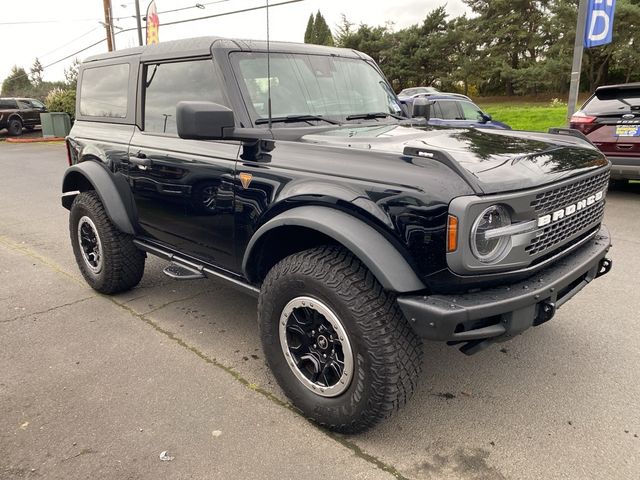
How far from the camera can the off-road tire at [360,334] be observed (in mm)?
2264

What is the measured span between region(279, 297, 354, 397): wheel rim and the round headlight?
27.7 inches

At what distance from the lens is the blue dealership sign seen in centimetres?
1050

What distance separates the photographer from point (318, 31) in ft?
160

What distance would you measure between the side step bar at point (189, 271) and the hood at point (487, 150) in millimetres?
918

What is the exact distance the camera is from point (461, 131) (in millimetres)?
3117

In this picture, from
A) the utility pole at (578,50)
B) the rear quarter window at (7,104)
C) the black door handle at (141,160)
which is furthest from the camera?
the rear quarter window at (7,104)

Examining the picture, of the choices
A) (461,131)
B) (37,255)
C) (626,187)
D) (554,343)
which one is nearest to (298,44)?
(461,131)

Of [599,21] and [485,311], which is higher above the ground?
[599,21]

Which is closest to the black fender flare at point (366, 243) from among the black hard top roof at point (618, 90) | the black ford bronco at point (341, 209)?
the black ford bronco at point (341, 209)

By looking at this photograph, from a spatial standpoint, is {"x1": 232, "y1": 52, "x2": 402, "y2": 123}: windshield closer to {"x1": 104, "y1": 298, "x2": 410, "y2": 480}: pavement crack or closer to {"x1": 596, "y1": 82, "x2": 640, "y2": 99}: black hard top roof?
{"x1": 104, "y1": 298, "x2": 410, "y2": 480}: pavement crack

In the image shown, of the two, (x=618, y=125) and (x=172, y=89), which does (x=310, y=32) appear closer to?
(x=618, y=125)

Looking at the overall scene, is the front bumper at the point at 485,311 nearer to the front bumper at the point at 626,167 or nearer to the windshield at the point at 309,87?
the windshield at the point at 309,87

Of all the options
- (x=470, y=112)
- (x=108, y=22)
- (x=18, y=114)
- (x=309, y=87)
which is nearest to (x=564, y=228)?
(x=309, y=87)

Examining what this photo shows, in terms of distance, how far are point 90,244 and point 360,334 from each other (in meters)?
2.94
